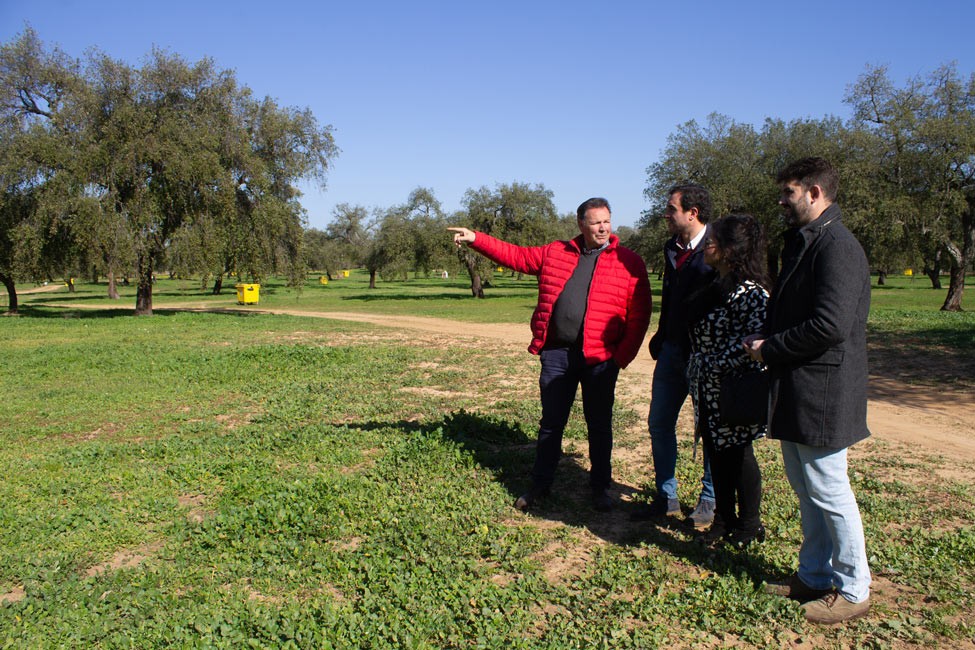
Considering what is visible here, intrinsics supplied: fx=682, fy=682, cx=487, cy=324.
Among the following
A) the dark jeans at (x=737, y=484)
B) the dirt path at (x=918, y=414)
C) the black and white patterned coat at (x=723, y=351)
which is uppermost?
the black and white patterned coat at (x=723, y=351)

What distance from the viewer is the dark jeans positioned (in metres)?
3.83

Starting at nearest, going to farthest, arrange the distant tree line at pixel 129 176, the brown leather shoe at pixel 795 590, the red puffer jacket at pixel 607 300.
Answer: the brown leather shoe at pixel 795 590, the red puffer jacket at pixel 607 300, the distant tree line at pixel 129 176

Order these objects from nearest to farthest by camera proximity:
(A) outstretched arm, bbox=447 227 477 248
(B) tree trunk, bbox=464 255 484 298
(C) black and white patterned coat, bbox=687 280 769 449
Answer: (C) black and white patterned coat, bbox=687 280 769 449
(A) outstretched arm, bbox=447 227 477 248
(B) tree trunk, bbox=464 255 484 298

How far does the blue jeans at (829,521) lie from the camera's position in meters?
3.14

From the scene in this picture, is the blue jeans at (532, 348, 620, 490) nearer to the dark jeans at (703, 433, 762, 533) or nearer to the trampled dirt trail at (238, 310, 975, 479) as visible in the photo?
the dark jeans at (703, 433, 762, 533)

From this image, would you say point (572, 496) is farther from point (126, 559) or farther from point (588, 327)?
point (126, 559)

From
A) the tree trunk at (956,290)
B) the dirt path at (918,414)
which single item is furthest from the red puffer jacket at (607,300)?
the tree trunk at (956,290)

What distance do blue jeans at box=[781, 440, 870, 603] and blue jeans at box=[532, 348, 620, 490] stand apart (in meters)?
1.49

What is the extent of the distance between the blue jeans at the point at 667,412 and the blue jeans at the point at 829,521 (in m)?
0.93

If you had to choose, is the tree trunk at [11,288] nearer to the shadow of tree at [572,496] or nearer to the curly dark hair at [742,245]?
the shadow of tree at [572,496]

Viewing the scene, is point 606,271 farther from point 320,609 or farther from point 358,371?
point 358,371

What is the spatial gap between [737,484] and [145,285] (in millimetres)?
22487

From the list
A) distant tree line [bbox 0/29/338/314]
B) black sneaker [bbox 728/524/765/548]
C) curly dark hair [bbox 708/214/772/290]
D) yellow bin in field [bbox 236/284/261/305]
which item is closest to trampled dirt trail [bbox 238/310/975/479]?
black sneaker [bbox 728/524/765/548]

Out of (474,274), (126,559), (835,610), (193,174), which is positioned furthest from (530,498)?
(474,274)
